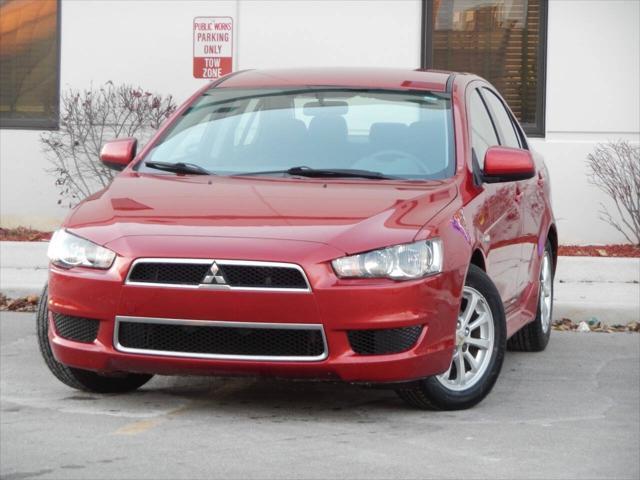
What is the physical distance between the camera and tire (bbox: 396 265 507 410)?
7121 millimetres

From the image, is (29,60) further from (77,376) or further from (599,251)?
(77,376)

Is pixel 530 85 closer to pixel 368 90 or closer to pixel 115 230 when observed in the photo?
pixel 368 90

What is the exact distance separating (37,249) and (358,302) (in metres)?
6.32

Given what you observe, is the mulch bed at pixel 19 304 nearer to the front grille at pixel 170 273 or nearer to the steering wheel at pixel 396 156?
the steering wheel at pixel 396 156

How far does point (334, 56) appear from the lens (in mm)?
14453

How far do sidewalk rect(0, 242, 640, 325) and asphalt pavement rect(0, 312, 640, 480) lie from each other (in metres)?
2.34

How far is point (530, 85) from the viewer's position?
48.0 feet

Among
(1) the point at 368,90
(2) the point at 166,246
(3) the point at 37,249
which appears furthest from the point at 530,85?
(2) the point at 166,246

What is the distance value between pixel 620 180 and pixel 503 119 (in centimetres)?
454

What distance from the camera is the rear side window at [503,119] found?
29.5 feet

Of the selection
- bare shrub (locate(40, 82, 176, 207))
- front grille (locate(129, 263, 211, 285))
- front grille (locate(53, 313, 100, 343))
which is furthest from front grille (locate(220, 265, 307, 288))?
bare shrub (locate(40, 82, 176, 207))

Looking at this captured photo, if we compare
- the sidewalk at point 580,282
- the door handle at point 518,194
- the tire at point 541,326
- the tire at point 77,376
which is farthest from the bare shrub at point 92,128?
the tire at point 77,376

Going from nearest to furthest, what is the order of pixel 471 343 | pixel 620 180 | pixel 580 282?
pixel 471 343, pixel 580 282, pixel 620 180

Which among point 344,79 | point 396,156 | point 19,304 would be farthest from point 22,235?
point 396,156
